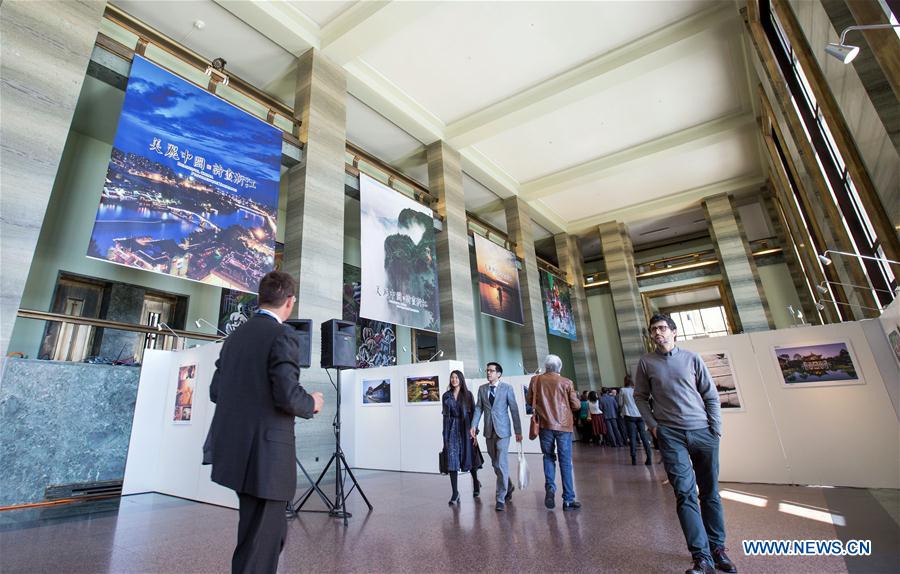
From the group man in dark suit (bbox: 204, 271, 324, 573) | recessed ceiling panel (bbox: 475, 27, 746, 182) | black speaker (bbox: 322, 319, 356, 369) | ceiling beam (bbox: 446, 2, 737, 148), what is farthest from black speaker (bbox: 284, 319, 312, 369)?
recessed ceiling panel (bbox: 475, 27, 746, 182)

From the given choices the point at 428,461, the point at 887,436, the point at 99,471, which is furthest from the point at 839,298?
the point at 99,471

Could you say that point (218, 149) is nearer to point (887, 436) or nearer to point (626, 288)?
point (887, 436)

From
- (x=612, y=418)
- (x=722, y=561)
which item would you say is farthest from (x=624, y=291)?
(x=722, y=561)

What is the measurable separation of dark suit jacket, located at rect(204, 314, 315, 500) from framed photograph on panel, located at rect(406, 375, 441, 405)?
629cm

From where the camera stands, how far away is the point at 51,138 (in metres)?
5.39

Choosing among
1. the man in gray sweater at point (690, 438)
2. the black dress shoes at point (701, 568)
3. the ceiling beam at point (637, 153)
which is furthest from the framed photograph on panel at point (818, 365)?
the ceiling beam at point (637, 153)

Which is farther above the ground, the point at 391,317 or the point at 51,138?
the point at 51,138

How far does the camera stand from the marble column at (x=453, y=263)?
37.5 ft

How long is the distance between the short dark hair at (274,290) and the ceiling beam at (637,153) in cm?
1447

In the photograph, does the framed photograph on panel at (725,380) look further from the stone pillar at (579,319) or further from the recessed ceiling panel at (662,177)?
the stone pillar at (579,319)

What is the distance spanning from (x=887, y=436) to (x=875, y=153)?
3244 mm

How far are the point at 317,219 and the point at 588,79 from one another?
24.9 feet

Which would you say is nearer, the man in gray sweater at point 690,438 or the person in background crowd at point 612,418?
the man in gray sweater at point 690,438

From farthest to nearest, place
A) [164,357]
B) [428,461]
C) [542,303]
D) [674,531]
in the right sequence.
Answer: [542,303], [428,461], [164,357], [674,531]
